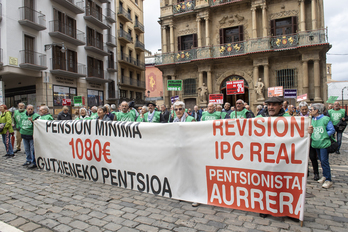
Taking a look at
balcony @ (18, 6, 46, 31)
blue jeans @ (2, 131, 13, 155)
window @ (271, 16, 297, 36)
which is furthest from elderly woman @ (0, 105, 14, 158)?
window @ (271, 16, 297, 36)

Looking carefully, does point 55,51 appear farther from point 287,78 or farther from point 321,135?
point 321,135

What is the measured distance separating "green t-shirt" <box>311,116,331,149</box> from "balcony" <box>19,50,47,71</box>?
66.2 feet

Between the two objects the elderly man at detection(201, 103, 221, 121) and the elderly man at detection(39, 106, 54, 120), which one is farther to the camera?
the elderly man at detection(201, 103, 221, 121)

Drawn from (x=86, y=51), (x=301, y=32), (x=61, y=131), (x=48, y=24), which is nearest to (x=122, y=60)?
(x=86, y=51)

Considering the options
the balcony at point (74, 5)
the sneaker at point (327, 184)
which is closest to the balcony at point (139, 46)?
the balcony at point (74, 5)

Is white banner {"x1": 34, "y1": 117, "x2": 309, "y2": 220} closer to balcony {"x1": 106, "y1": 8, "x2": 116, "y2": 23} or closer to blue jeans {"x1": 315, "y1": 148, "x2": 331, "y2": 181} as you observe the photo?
blue jeans {"x1": 315, "y1": 148, "x2": 331, "y2": 181}

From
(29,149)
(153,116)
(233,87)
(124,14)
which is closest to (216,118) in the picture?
(153,116)

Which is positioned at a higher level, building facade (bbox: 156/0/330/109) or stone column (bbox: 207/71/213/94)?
building facade (bbox: 156/0/330/109)

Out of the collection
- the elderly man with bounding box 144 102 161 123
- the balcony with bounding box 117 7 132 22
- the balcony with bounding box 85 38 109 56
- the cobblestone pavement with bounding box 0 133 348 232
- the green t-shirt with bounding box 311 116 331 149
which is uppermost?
the balcony with bounding box 117 7 132 22

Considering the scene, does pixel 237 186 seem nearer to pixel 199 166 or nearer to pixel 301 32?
pixel 199 166

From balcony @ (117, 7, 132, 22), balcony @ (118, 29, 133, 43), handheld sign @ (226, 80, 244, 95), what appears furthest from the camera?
balcony @ (118, 29, 133, 43)

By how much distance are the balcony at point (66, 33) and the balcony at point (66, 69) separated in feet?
7.22

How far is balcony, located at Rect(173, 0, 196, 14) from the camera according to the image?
22422 millimetres

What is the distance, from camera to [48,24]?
69.8ft
